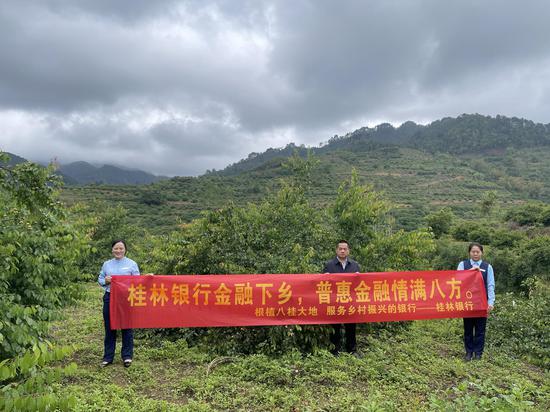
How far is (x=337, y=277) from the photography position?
20.8ft

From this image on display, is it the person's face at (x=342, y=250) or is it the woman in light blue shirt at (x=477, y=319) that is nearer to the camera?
the person's face at (x=342, y=250)

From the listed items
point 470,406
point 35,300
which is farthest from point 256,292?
point 470,406

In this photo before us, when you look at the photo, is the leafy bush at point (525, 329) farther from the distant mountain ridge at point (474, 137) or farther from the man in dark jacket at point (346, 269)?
the distant mountain ridge at point (474, 137)

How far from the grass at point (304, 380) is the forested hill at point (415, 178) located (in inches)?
803

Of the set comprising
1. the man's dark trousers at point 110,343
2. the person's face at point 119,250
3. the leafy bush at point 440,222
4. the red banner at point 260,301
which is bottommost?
the man's dark trousers at point 110,343

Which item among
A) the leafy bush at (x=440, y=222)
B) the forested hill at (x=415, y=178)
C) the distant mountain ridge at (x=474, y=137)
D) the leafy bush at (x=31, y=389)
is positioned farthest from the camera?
the distant mountain ridge at (x=474, y=137)

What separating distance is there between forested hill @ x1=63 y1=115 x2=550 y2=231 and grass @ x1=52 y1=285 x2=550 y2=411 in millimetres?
20404

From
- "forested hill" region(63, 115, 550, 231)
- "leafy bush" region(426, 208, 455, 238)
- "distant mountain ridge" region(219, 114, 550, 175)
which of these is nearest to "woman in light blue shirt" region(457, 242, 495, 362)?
"forested hill" region(63, 115, 550, 231)

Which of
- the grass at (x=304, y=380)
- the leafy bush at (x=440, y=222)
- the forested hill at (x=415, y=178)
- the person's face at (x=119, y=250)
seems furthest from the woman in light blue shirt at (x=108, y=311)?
the leafy bush at (x=440, y=222)

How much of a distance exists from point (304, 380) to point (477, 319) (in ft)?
10.2

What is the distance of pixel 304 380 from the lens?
538 cm

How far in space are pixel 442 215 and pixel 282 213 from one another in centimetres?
3436

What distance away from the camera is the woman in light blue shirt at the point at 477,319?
21.4 feet

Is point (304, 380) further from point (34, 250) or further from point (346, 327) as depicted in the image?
point (34, 250)
